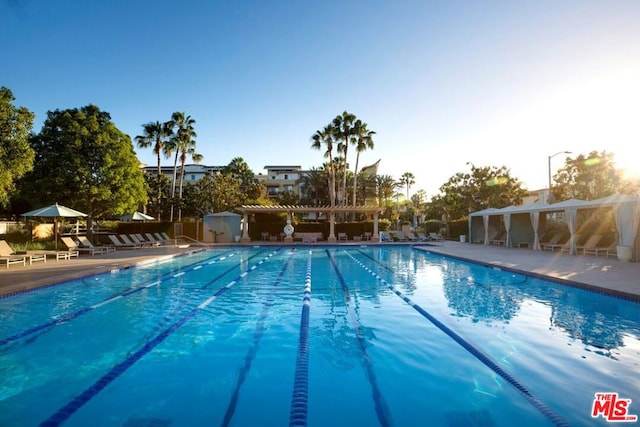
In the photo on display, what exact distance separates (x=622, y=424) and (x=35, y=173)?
79.0 feet

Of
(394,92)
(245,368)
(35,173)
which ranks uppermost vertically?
(394,92)

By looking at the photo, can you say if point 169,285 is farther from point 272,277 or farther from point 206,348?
point 206,348

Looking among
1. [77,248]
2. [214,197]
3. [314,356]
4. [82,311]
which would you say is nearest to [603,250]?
[314,356]

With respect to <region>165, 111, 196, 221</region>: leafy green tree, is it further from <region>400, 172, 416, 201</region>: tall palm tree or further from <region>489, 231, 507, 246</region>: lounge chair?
<region>400, 172, 416, 201</region>: tall palm tree

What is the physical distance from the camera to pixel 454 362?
456cm

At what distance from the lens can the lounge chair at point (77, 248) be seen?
1532cm

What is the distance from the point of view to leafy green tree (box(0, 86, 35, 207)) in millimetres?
11992

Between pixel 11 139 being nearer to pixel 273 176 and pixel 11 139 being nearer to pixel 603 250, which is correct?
pixel 603 250

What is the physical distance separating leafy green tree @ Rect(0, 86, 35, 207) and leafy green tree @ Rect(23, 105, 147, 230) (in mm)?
6175

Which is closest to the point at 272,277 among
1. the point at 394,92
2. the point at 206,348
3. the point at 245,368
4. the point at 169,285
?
the point at 169,285

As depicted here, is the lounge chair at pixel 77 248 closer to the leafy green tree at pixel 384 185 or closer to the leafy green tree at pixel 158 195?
the leafy green tree at pixel 158 195

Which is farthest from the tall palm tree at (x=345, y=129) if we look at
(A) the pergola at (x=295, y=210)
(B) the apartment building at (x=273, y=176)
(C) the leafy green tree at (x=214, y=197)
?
(B) the apartment building at (x=273, y=176)

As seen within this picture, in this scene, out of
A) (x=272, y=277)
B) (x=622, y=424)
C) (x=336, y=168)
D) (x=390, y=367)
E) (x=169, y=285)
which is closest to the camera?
(x=622, y=424)

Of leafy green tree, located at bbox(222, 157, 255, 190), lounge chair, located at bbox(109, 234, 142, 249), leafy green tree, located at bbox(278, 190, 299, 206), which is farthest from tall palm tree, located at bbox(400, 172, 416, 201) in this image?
lounge chair, located at bbox(109, 234, 142, 249)
